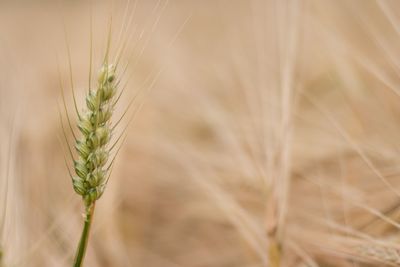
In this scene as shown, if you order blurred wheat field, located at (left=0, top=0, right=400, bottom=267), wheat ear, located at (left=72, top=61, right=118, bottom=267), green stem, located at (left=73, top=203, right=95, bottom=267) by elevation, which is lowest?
blurred wheat field, located at (left=0, top=0, right=400, bottom=267)

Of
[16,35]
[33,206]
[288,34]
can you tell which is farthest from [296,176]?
[16,35]

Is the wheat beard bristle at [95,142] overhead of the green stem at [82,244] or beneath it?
overhead

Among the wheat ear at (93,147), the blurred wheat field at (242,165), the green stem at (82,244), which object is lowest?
the blurred wheat field at (242,165)

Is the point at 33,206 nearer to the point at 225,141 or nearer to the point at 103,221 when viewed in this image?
the point at 103,221

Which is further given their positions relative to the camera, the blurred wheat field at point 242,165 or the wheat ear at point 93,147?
the blurred wheat field at point 242,165
